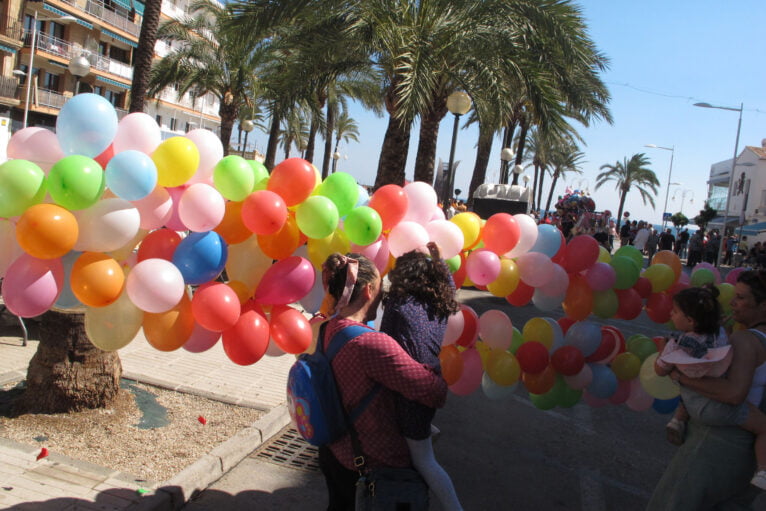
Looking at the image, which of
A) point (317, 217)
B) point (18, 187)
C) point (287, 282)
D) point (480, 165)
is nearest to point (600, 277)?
point (317, 217)

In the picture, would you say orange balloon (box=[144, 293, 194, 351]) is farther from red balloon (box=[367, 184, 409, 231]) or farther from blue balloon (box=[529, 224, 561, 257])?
blue balloon (box=[529, 224, 561, 257])

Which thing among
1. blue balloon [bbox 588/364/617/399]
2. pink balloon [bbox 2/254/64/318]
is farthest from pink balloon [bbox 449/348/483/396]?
pink balloon [bbox 2/254/64/318]

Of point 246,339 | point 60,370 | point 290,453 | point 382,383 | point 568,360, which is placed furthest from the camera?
point 290,453

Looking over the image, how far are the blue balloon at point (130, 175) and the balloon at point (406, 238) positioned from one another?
1.32m

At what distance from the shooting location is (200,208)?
2.82m

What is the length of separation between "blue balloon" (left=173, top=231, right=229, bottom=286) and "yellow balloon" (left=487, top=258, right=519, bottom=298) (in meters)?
1.76

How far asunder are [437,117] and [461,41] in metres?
1.89

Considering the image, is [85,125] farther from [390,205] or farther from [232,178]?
[390,205]

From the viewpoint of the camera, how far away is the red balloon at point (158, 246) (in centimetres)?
297

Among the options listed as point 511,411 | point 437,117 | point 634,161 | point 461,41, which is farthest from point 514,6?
point 634,161

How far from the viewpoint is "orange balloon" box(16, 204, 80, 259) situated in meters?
2.49

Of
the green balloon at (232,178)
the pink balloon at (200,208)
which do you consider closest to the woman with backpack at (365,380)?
the pink balloon at (200,208)

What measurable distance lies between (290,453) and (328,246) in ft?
6.61

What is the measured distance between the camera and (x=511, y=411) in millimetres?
5848
